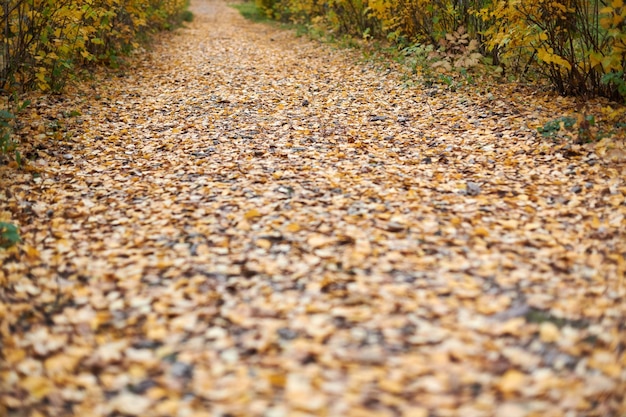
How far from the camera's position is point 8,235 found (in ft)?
10.7

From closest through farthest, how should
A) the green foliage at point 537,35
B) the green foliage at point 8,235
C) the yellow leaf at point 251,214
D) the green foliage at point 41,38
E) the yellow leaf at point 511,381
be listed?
the yellow leaf at point 511,381, the green foliage at point 8,235, the yellow leaf at point 251,214, the green foliage at point 537,35, the green foliage at point 41,38

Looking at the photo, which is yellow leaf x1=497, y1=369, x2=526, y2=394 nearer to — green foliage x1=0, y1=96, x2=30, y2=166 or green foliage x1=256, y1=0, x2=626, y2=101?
green foliage x1=256, y1=0, x2=626, y2=101

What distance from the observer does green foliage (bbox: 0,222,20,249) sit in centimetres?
327

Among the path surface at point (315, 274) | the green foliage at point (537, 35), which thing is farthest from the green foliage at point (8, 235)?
the green foliage at point (537, 35)

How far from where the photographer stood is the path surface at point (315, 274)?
7.44ft

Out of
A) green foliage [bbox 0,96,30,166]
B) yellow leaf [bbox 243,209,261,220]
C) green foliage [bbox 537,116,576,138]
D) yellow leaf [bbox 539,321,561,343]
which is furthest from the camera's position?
green foliage [bbox 537,116,576,138]

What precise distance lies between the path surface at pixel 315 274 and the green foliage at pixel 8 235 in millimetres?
110

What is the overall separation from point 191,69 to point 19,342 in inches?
296

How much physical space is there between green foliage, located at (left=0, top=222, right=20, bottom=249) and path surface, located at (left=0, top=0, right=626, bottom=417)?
11 centimetres

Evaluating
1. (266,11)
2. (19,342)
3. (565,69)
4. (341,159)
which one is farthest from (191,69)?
(266,11)

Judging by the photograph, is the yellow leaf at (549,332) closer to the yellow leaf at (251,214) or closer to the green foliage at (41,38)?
the yellow leaf at (251,214)

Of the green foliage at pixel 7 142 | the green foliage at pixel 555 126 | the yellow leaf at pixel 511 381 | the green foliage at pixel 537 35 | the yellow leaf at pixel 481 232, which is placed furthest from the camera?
the green foliage at pixel 555 126

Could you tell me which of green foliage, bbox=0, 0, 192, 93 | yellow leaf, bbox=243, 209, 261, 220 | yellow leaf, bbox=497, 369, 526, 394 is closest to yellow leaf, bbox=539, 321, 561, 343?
yellow leaf, bbox=497, 369, 526, 394

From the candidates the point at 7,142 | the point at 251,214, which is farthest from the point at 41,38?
the point at 251,214
